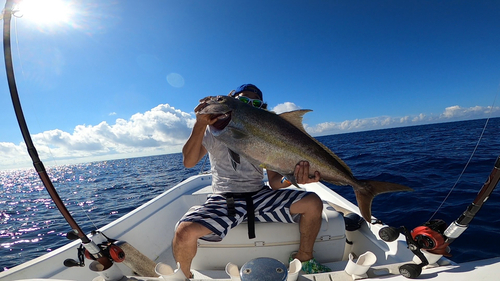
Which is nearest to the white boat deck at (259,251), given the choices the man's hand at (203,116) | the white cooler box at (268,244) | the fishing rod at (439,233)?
the white cooler box at (268,244)

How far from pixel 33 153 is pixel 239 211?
7.71 feet

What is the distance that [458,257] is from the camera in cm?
418

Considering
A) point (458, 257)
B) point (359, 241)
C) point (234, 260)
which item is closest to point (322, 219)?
point (359, 241)

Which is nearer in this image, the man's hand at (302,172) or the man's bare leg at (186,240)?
the man's bare leg at (186,240)

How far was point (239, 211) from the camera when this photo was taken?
2977 millimetres

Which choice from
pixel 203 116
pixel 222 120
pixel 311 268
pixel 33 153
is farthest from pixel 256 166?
pixel 33 153

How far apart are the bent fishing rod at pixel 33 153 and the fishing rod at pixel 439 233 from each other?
109 inches

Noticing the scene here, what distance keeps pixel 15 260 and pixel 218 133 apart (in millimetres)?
8433

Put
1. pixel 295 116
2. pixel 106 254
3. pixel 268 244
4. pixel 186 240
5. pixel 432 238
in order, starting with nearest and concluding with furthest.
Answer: pixel 432 238 → pixel 106 254 → pixel 186 240 → pixel 295 116 → pixel 268 244

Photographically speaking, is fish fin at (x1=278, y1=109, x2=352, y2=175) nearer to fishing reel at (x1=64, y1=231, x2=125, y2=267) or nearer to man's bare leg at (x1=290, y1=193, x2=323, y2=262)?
man's bare leg at (x1=290, y1=193, x2=323, y2=262)

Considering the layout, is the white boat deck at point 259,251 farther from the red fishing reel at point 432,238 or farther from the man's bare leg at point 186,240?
the man's bare leg at point 186,240

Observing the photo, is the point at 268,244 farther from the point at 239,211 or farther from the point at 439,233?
the point at 439,233

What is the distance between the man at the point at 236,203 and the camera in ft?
8.79

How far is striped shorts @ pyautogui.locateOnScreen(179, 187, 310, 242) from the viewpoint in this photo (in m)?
2.77
